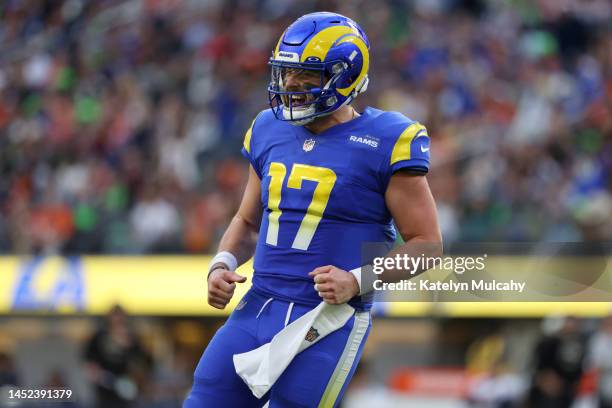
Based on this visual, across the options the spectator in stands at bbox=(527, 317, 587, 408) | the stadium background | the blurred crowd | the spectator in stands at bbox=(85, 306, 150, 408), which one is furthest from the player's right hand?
the blurred crowd

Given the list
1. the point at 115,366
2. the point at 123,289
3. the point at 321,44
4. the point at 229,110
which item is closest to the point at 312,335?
the point at 321,44

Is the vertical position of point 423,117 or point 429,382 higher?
point 423,117

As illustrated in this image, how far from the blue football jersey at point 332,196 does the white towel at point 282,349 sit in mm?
88

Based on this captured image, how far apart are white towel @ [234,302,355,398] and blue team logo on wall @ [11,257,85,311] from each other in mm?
6225

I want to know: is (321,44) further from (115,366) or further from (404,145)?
(115,366)

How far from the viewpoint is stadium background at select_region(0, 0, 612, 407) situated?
10.7 m

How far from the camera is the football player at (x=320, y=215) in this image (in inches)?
172

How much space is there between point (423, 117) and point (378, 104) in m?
0.60

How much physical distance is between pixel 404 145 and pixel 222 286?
86 cm

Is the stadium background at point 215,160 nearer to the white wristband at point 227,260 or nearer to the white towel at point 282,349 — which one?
the white wristband at point 227,260

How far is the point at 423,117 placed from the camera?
44.3 feet

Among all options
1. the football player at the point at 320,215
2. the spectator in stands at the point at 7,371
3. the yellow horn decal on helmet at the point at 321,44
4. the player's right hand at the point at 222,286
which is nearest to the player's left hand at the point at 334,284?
the football player at the point at 320,215

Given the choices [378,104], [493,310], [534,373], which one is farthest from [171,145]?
[534,373]

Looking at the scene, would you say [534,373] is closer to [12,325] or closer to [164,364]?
[164,364]
